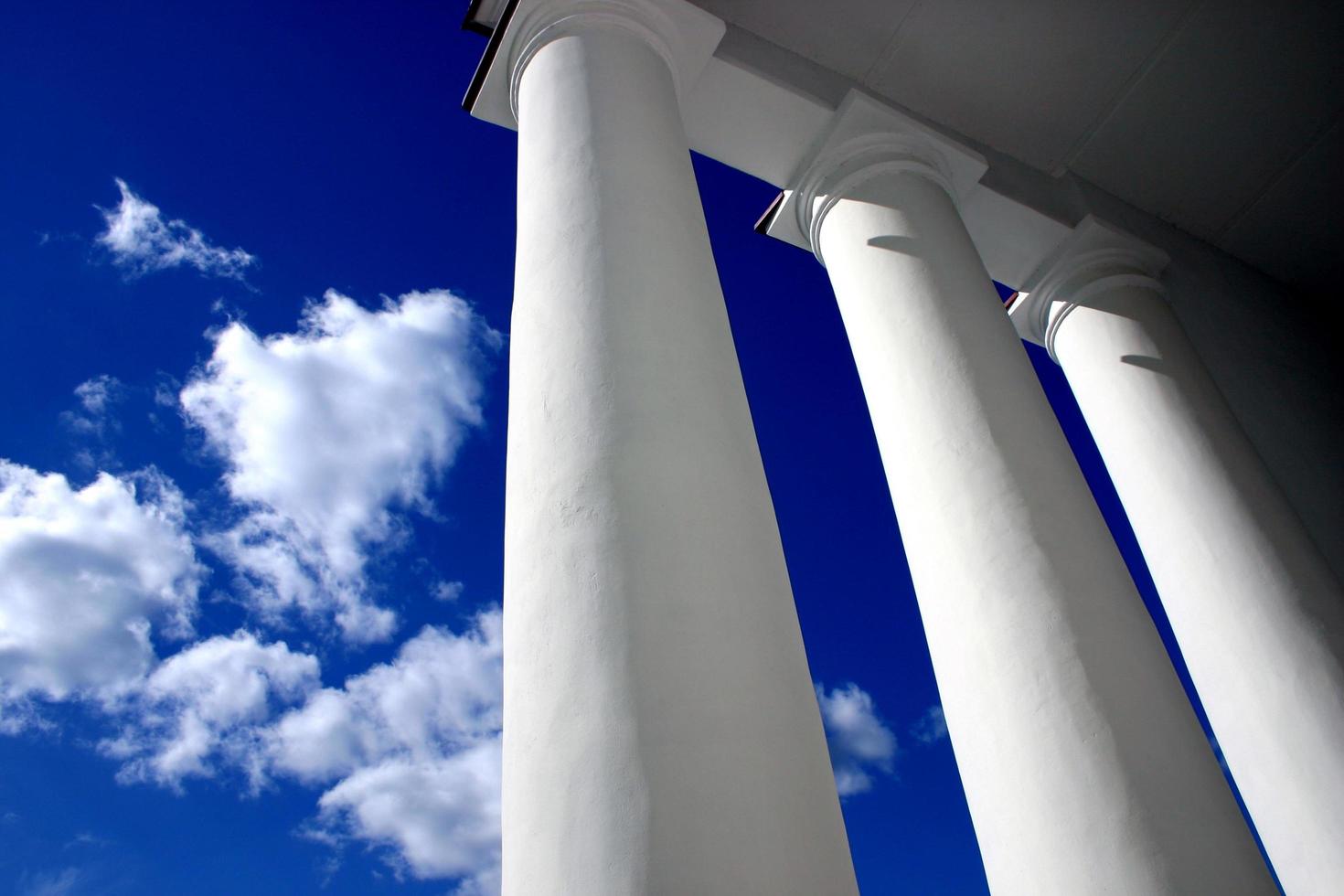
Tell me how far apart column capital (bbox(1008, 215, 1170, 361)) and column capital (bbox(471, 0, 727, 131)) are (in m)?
44.7

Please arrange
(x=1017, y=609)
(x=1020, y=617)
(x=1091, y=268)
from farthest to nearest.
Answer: (x=1091, y=268) < (x=1017, y=609) < (x=1020, y=617)

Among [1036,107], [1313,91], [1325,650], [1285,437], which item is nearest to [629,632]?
[1325,650]

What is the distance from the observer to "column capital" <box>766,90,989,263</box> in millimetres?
80188

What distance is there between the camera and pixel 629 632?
32375 millimetres

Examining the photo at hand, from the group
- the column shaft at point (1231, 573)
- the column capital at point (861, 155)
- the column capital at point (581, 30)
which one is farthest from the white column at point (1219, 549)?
the column capital at point (581, 30)

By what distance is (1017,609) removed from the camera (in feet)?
173

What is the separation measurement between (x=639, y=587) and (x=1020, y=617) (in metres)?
28.3

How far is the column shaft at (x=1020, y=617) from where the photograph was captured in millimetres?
44344

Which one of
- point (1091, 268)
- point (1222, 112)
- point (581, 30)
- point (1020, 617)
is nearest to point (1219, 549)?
point (1020, 617)

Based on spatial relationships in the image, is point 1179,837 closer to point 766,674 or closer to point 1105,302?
point 766,674

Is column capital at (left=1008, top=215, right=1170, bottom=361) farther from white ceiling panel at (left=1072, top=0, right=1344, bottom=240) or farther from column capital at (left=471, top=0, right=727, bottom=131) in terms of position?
column capital at (left=471, top=0, right=727, bottom=131)

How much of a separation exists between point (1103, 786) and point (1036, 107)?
7394 centimetres

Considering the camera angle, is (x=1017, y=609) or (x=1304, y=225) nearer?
(x=1017, y=609)

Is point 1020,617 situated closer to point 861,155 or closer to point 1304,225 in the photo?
point 861,155
